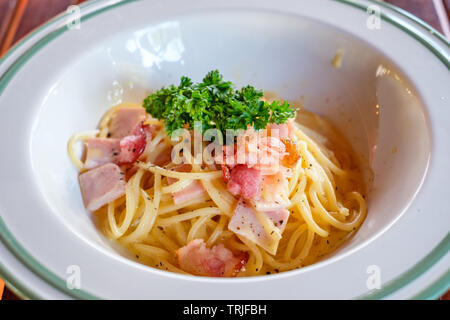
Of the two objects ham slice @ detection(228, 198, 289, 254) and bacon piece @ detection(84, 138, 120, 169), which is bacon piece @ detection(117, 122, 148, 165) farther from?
ham slice @ detection(228, 198, 289, 254)

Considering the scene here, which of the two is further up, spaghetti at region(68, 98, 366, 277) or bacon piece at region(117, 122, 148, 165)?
bacon piece at region(117, 122, 148, 165)

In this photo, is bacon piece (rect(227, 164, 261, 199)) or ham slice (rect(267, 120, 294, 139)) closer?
bacon piece (rect(227, 164, 261, 199))

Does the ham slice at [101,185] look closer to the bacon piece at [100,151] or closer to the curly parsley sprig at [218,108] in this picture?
the bacon piece at [100,151]

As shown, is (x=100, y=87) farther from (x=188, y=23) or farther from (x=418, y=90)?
(x=418, y=90)

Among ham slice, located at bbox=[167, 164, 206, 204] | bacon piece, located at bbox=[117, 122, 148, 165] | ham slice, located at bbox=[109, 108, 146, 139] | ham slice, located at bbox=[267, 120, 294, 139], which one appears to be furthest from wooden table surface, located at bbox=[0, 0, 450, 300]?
ham slice, located at bbox=[167, 164, 206, 204]

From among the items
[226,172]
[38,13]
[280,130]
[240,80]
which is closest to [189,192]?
[226,172]

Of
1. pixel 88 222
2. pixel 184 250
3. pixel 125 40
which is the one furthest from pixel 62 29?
pixel 184 250

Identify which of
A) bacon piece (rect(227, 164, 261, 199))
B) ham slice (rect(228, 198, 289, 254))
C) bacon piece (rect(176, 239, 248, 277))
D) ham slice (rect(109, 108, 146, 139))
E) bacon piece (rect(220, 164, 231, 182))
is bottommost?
bacon piece (rect(176, 239, 248, 277))
